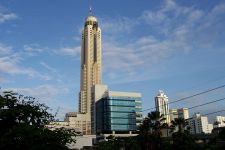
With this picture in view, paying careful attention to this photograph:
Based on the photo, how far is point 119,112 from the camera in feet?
629

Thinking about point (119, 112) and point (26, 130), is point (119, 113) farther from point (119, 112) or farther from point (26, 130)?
point (26, 130)

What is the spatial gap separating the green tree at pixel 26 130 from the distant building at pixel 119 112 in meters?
157

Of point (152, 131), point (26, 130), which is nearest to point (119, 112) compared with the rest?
point (152, 131)

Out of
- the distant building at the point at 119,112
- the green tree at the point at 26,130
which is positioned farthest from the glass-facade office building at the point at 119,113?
the green tree at the point at 26,130

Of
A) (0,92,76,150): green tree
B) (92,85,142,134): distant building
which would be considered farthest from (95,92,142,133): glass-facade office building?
(0,92,76,150): green tree

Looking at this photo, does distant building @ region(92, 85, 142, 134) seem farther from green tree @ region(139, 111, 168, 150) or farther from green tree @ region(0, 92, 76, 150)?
green tree @ region(0, 92, 76, 150)

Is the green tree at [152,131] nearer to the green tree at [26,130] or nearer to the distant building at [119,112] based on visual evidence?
the green tree at [26,130]

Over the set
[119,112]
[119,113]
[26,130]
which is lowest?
[26,130]

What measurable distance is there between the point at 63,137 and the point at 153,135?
43.8 metres

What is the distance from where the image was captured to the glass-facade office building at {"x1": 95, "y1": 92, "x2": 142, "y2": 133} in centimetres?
18975

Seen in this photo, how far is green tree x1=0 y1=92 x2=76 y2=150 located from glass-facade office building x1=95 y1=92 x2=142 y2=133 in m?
157

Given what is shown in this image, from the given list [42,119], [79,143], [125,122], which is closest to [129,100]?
[125,122]

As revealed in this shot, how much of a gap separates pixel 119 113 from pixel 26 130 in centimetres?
16335

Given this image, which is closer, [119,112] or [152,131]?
[152,131]
